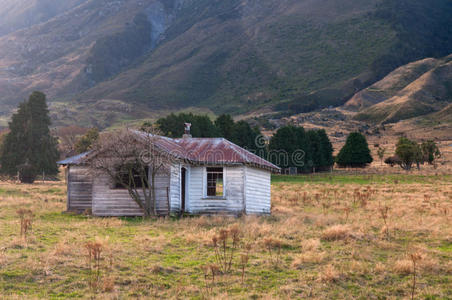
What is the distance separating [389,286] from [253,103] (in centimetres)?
15720

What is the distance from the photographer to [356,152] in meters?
61.1

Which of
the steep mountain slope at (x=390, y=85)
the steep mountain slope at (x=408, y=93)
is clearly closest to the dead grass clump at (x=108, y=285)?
the steep mountain slope at (x=408, y=93)

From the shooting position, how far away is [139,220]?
56.7 ft

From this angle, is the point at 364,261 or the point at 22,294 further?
the point at 364,261

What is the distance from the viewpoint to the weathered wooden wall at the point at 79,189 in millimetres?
20438

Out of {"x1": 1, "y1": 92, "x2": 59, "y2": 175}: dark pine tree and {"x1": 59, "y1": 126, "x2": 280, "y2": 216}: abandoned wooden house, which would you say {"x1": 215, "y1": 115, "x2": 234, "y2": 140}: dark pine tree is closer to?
{"x1": 1, "y1": 92, "x2": 59, "y2": 175}: dark pine tree

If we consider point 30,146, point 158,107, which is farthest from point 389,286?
point 158,107

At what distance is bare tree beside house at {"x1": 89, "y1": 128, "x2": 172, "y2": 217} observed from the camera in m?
17.6

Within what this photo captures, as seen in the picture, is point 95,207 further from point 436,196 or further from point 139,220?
point 436,196

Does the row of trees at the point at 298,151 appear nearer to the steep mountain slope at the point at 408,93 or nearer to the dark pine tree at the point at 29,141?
the dark pine tree at the point at 29,141

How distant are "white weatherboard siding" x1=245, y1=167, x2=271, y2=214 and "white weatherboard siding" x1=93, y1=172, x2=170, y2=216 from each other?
11.9ft

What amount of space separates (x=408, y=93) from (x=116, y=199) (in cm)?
15035

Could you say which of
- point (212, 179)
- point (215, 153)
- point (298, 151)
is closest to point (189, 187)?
point (212, 179)

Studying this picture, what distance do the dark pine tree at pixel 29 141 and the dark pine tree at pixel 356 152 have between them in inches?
1498
